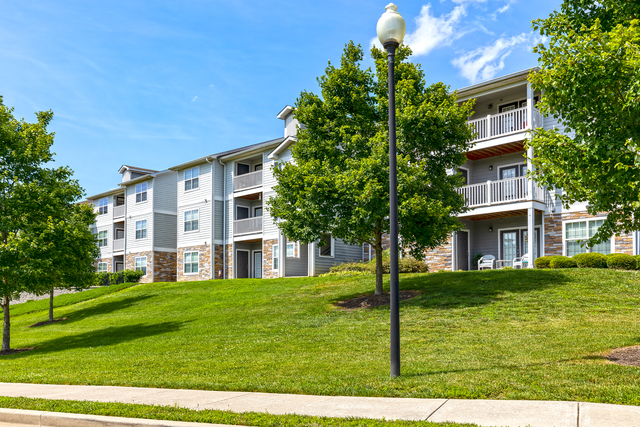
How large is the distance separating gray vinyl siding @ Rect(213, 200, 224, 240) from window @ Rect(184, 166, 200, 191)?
101 inches

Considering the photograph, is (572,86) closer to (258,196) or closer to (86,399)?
(86,399)

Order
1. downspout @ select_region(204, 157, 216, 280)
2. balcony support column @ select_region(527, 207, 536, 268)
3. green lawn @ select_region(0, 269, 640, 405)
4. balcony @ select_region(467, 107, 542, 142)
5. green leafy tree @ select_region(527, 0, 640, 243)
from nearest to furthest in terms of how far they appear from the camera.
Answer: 1. green lawn @ select_region(0, 269, 640, 405)
2. green leafy tree @ select_region(527, 0, 640, 243)
3. balcony support column @ select_region(527, 207, 536, 268)
4. balcony @ select_region(467, 107, 542, 142)
5. downspout @ select_region(204, 157, 216, 280)

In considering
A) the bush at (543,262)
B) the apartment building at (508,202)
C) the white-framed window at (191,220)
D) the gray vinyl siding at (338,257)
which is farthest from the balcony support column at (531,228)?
the white-framed window at (191,220)

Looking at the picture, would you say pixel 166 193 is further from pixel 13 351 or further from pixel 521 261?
pixel 521 261

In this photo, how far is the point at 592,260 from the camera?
783 inches

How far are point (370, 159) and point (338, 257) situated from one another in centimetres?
1517

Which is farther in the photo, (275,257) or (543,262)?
(275,257)

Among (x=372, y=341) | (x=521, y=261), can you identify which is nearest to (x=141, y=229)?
(x=521, y=261)

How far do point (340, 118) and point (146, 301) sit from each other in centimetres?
1402

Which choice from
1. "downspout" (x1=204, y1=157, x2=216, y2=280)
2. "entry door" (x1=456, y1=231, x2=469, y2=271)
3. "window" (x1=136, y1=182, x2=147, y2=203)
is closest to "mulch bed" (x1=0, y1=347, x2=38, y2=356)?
"downspout" (x1=204, y1=157, x2=216, y2=280)

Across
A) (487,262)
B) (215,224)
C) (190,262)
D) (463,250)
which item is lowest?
(190,262)

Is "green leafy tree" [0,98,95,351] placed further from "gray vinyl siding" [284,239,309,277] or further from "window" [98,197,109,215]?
"window" [98,197,109,215]

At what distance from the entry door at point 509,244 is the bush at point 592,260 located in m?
4.52

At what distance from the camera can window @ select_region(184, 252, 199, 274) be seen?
3657cm
